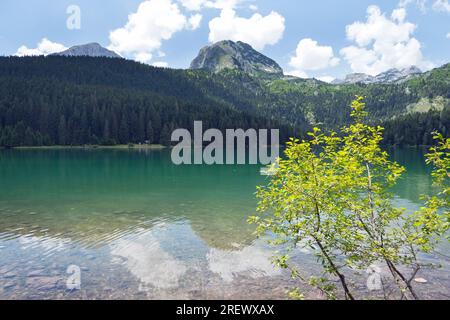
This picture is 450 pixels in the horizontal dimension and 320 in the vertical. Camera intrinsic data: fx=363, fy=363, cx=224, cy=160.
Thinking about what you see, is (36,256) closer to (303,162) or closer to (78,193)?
(303,162)

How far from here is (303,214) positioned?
1063 centimetres

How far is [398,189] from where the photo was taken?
50094 mm
